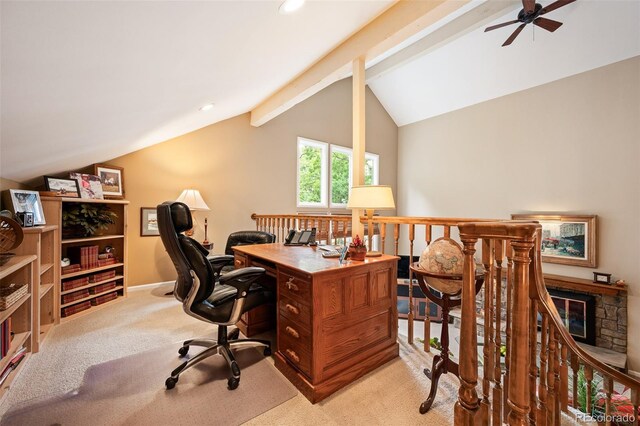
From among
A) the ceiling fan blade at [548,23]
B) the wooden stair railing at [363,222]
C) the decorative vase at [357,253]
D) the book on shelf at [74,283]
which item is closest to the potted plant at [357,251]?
the decorative vase at [357,253]

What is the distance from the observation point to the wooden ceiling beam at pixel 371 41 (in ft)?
7.16

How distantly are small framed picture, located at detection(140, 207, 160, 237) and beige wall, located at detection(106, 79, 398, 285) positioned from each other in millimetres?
61

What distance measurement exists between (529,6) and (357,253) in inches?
142

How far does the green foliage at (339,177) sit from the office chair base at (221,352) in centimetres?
434

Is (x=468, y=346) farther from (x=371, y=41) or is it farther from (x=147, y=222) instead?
(x=147, y=222)

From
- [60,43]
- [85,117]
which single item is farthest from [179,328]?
[60,43]

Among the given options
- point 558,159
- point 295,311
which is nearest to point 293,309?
point 295,311

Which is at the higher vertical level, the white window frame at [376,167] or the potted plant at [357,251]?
the white window frame at [376,167]

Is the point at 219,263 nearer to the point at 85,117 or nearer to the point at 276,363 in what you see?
the point at 276,363

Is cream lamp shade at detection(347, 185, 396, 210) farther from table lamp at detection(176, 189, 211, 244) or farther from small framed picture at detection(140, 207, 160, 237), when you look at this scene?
small framed picture at detection(140, 207, 160, 237)

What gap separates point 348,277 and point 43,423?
189cm

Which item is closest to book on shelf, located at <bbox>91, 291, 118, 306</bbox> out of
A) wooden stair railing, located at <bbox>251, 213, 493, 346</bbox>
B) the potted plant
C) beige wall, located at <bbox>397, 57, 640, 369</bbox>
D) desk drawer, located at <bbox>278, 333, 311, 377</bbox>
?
wooden stair railing, located at <bbox>251, 213, 493, 346</bbox>

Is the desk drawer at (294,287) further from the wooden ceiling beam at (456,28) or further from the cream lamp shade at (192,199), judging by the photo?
the wooden ceiling beam at (456,28)

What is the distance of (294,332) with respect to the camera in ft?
5.57
